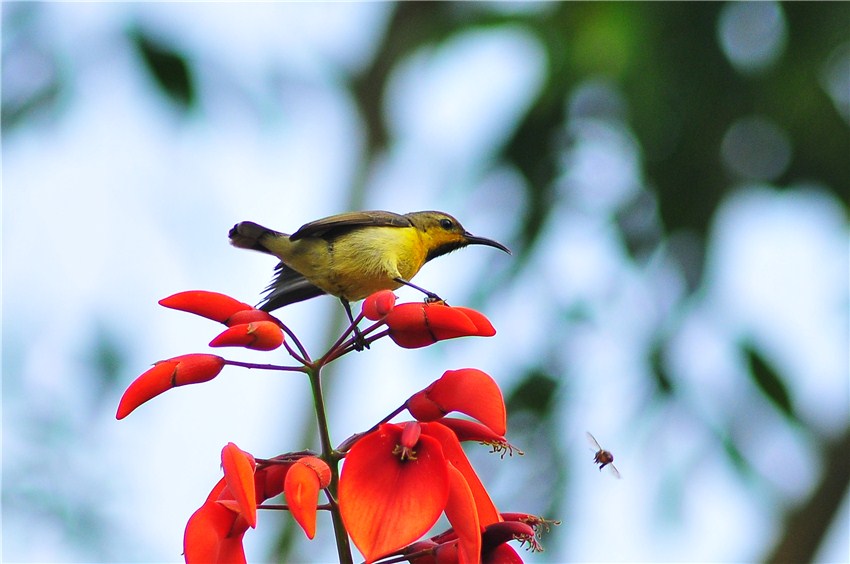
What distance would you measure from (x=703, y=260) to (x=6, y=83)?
4836mm

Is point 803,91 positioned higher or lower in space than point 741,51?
lower

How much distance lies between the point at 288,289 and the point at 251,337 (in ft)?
5.76

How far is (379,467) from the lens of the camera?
7.65 feet

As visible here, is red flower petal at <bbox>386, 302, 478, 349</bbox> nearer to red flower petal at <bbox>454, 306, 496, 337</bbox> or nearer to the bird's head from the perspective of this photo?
red flower petal at <bbox>454, 306, 496, 337</bbox>

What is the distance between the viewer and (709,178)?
6.95 m

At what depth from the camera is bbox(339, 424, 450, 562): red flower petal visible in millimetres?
2170

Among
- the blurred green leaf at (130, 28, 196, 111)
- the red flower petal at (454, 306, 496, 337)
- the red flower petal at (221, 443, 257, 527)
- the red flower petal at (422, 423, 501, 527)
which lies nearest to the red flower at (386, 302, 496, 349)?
the red flower petal at (454, 306, 496, 337)

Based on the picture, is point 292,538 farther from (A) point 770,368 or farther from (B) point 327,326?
(A) point 770,368

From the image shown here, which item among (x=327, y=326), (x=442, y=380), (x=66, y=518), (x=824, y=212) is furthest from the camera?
(x=327, y=326)

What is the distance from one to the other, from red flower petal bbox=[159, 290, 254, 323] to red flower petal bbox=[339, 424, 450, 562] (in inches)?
18.1

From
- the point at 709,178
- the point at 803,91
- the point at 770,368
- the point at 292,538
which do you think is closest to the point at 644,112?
the point at 709,178

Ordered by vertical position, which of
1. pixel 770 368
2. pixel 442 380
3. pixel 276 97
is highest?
pixel 276 97

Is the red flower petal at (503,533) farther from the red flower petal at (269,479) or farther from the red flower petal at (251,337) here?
the red flower petal at (251,337)

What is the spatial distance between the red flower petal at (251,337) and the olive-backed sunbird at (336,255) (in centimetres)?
162
